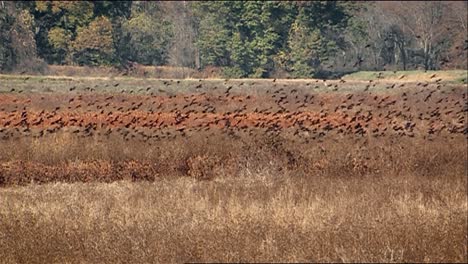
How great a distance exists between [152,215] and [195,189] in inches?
160

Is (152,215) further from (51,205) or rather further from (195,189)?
(195,189)

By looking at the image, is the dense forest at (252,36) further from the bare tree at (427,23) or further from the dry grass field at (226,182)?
the dry grass field at (226,182)

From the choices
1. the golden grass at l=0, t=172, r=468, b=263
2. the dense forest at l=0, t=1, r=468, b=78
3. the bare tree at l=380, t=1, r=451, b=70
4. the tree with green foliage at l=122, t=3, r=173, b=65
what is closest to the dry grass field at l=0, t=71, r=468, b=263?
the golden grass at l=0, t=172, r=468, b=263

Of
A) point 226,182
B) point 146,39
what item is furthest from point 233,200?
point 146,39

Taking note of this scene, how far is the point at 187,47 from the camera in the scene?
7350 centimetres

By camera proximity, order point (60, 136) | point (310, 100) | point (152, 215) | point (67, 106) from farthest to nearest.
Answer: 1. point (310, 100)
2. point (67, 106)
3. point (60, 136)
4. point (152, 215)

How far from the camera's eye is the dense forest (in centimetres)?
6444

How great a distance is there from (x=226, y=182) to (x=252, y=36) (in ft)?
184

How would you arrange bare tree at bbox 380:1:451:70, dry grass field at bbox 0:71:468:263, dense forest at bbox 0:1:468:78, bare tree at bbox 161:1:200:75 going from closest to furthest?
dry grass field at bbox 0:71:468:263 → dense forest at bbox 0:1:468:78 → bare tree at bbox 161:1:200:75 → bare tree at bbox 380:1:451:70

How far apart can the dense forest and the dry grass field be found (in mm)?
29914

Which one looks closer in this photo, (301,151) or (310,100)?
(301,151)

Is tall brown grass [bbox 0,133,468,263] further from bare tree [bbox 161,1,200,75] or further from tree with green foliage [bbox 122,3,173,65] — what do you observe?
bare tree [bbox 161,1,200,75]

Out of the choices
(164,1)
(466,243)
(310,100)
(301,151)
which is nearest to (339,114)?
(310,100)

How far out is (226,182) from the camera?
55.2 ft
